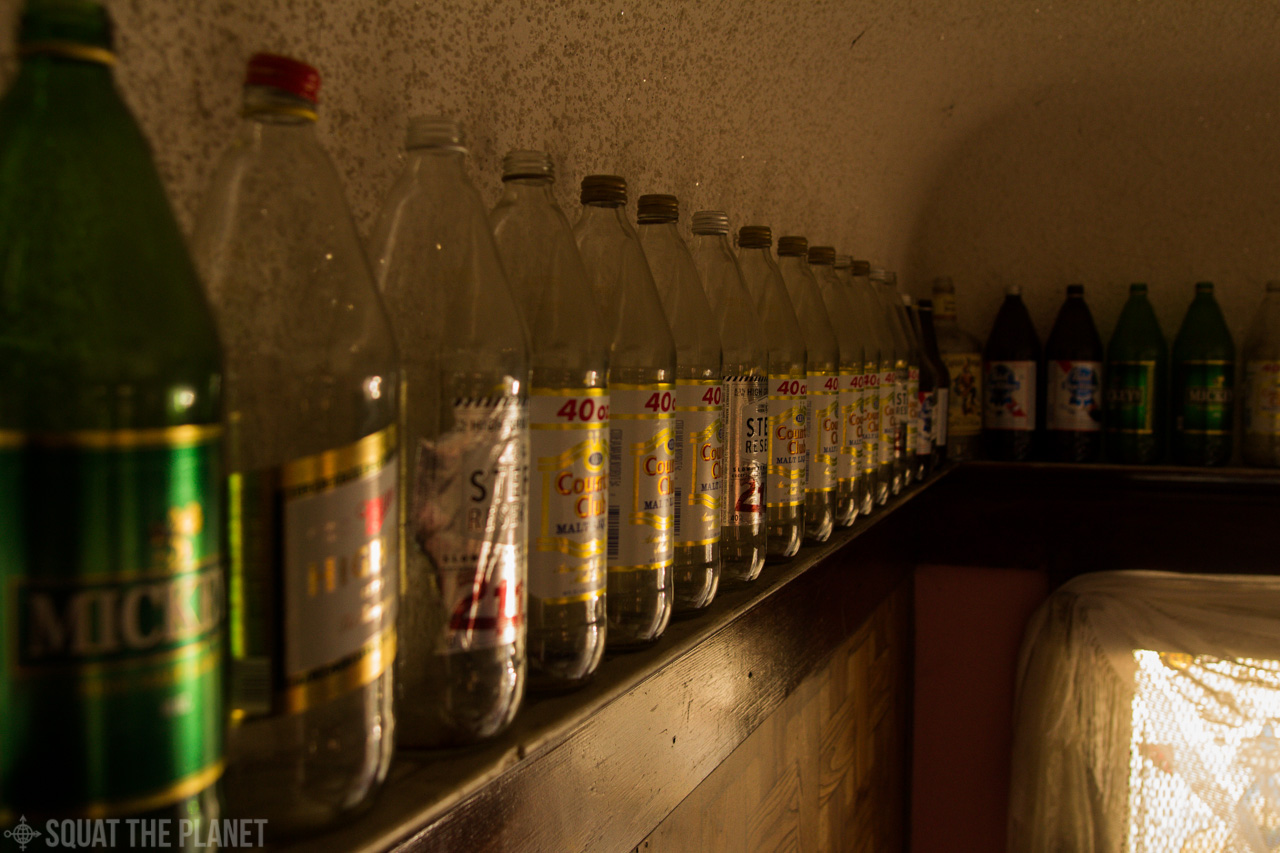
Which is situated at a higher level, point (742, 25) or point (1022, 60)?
point (1022, 60)

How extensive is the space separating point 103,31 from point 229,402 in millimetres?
132

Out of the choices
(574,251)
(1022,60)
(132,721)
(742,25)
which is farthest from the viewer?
(1022,60)

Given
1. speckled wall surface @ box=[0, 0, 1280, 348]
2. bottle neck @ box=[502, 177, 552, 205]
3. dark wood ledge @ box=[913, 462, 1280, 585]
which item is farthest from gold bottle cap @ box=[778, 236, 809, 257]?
dark wood ledge @ box=[913, 462, 1280, 585]

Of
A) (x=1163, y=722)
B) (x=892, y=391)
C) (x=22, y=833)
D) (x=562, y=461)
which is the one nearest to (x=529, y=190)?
(x=562, y=461)

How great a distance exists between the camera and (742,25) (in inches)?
Result: 40.1

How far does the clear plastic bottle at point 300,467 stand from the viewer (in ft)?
1.06

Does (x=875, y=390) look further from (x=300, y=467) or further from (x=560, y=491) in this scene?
(x=300, y=467)

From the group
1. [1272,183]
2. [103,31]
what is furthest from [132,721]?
[1272,183]

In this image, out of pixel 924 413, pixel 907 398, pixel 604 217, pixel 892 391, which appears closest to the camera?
pixel 604 217

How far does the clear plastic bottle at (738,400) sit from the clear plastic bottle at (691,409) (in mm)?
34

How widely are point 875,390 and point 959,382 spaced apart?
96 cm

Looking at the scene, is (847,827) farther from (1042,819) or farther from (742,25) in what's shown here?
(742,25)

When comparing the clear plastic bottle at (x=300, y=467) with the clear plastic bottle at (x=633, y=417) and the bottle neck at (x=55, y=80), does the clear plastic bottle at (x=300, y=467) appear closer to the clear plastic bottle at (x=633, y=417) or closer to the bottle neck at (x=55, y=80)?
the bottle neck at (x=55, y=80)

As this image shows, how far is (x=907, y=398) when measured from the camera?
1.43m
